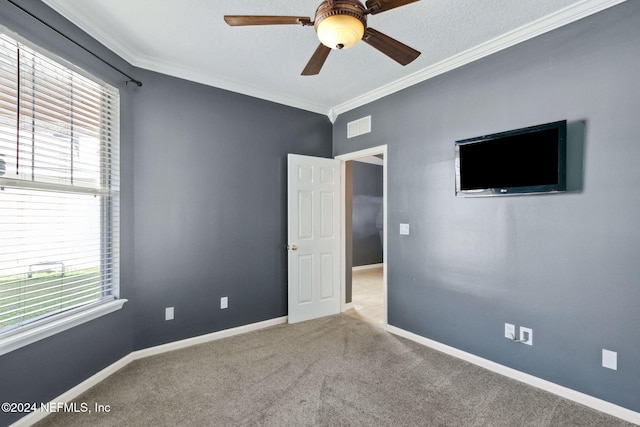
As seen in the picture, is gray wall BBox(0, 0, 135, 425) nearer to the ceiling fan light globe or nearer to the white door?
the white door

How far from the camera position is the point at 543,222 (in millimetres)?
2385

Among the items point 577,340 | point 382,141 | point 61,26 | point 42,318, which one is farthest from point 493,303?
point 61,26

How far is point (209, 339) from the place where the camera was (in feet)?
10.8

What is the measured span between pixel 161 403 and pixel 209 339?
3.59 feet

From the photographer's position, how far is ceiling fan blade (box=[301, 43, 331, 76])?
6.31ft

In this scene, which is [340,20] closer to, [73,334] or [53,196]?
[53,196]

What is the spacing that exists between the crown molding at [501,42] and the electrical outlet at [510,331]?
7.51 feet

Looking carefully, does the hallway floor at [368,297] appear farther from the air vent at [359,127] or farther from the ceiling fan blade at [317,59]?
the ceiling fan blade at [317,59]

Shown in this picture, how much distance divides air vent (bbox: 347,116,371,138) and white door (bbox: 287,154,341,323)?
426mm

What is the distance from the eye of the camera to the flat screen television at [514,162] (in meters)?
2.26

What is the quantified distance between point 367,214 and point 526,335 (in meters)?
5.41

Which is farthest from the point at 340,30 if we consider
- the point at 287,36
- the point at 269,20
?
the point at 287,36

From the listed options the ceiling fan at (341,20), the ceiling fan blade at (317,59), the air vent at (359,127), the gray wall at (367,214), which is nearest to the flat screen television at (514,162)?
the air vent at (359,127)

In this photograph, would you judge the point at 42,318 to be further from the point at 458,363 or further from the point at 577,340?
the point at 577,340
